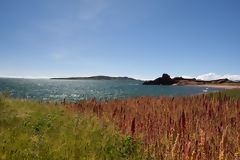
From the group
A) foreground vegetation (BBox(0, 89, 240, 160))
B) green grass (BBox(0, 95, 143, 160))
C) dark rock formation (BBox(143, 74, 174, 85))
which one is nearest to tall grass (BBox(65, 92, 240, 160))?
foreground vegetation (BBox(0, 89, 240, 160))

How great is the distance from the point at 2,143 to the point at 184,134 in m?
4.49

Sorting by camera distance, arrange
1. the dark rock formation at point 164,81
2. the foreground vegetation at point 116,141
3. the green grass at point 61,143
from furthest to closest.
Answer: the dark rock formation at point 164,81 < the green grass at point 61,143 < the foreground vegetation at point 116,141

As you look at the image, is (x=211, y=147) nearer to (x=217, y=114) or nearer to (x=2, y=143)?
(x=217, y=114)

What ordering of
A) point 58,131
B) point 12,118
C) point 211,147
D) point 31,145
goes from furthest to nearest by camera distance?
1. point 12,118
2. point 58,131
3. point 31,145
4. point 211,147

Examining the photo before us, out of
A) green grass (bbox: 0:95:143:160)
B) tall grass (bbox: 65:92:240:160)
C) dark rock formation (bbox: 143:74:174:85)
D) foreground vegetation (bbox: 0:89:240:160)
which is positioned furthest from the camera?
dark rock formation (bbox: 143:74:174:85)

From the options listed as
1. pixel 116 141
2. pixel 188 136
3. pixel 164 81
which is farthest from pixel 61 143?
pixel 164 81

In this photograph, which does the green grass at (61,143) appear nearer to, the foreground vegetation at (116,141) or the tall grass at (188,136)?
the foreground vegetation at (116,141)

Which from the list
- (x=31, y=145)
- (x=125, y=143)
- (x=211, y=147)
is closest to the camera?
(x=211, y=147)

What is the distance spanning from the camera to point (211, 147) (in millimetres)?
2971

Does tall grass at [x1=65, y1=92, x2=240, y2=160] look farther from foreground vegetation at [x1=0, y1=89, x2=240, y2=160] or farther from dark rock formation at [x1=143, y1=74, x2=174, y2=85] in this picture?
dark rock formation at [x1=143, y1=74, x2=174, y2=85]

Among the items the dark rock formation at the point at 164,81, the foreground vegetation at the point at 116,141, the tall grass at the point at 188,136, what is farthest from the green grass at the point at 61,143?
the dark rock formation at the point at 164,81

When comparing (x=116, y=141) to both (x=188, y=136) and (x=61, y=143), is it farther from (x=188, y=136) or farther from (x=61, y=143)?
(x=188, y=136)

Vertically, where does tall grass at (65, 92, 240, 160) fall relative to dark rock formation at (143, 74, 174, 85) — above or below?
below

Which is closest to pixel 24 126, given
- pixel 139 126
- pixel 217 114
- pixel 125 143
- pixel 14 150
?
pixel 14 150
